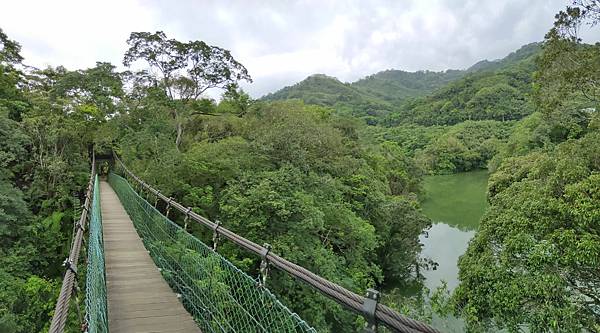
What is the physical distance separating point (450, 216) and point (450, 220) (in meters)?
0.92

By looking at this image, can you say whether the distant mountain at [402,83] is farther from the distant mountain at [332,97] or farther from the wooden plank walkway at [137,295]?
the wooden plank walkway at [137,295]

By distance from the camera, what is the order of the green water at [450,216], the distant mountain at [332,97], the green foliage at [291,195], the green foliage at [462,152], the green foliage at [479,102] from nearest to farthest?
the green foliage at [291,195], the green water at [450,216], the green foliage at [462,152], the green foliage at [479,102], the distant mountain at [332,97]

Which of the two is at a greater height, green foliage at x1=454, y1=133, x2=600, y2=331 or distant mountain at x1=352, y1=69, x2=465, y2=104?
distant mountain at x1=352, y1=69, x2=465, y2=104

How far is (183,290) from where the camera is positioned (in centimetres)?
331

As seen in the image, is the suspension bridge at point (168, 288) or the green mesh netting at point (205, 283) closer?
the suspension bridge at point (168, 288)

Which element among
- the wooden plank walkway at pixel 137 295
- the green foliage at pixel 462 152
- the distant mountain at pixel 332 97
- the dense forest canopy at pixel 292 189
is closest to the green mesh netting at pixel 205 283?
the wooden plank walkway at pixel 137 295

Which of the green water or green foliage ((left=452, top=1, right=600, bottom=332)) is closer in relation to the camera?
green foliage ((left=452, top=1, right=600, bottom=332))

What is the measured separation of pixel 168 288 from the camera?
9.66 feet

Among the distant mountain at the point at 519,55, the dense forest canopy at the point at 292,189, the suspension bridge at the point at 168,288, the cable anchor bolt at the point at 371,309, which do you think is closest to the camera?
the cable anchor bolt at the point at 371,309

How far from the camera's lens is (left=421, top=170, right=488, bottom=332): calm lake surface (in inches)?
443

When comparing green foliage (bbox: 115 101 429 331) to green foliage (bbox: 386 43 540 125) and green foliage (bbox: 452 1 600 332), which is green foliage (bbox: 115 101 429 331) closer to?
green foliage (bbox: 452 1 600 332)

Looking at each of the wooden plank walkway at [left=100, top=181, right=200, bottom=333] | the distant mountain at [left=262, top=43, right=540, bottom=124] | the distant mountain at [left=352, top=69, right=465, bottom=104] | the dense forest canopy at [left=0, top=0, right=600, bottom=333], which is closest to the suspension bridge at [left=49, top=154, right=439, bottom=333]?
the wooden plank walkway at [left=100, top=181, right=200, bottom=333]

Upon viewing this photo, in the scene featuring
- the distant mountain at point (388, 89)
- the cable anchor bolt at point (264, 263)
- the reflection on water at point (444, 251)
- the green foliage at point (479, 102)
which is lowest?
the reflection on water at point (444, 251)

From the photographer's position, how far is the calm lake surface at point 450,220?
11.2 metres
